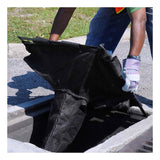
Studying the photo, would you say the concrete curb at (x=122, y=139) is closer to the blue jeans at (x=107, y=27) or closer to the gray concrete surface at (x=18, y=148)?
the gray concrete surface at (x=18, y=148)

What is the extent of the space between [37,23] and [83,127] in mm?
4112

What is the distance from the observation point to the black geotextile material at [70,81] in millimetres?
2283

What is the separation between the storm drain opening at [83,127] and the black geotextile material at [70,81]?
0.21 metres

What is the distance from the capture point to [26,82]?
4.18 m

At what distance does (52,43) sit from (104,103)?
27.7 inches

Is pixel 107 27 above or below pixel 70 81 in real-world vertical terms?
above

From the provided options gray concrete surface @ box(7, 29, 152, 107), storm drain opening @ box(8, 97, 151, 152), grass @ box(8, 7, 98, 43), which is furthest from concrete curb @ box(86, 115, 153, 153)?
grass @ box(8, 7, 98, 43)

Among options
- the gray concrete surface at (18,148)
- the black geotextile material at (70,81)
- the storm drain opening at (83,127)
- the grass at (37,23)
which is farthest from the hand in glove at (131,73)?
the grass at (37,23)

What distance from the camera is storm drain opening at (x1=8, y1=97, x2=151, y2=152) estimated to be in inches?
103

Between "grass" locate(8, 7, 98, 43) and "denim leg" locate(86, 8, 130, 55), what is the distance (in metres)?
2.72

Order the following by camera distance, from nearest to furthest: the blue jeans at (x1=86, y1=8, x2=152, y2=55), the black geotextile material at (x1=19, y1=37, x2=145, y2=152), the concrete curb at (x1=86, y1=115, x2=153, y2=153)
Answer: the concrete curb at (x1=86, y1=115, x2=153, y2=153) < the black geotextile material at (x1=19, y1=37, x2=145, y2=152) < the blue jeans at (x1=86, y1=8, x2=152, y2=55)

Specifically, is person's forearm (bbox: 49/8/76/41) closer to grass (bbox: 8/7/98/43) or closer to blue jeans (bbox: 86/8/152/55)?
blue jeans (bbox: 86/8/152/55)

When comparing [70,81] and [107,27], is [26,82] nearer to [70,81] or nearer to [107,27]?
[107,27]

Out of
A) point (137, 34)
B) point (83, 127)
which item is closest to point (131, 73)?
point (137, 34)
